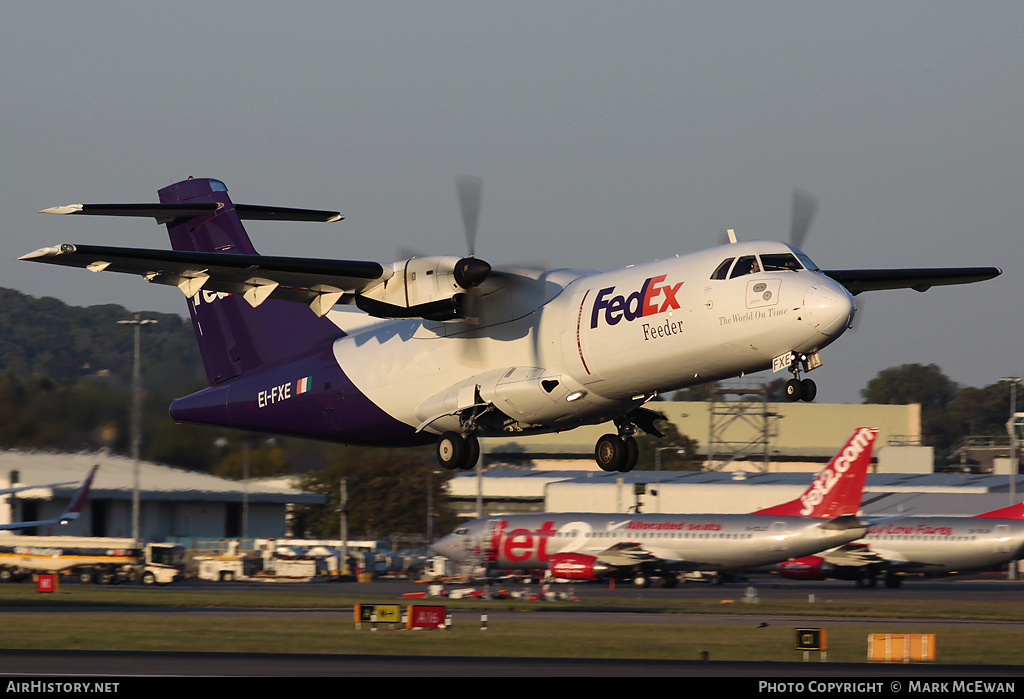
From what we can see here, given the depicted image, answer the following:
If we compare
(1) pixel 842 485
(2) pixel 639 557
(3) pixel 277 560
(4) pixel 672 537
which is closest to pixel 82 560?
(3) pixel 277 560

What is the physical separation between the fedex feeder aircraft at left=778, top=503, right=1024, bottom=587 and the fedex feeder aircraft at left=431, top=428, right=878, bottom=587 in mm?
2118

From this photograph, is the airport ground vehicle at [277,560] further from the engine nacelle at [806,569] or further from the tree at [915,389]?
the tree at [915,389]

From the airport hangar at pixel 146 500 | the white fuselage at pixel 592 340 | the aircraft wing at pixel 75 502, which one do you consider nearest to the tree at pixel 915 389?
the airport hangar at pixel 146 500

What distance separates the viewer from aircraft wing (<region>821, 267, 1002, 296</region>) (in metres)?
20.8

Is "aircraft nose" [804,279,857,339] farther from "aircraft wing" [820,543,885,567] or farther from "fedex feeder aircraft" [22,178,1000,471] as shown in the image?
"aircraft wing" [820,543,885,567]

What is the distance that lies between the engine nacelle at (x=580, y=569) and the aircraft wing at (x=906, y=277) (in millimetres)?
19732

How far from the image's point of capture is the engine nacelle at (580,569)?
39594mm

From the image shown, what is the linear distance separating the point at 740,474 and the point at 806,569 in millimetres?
19965

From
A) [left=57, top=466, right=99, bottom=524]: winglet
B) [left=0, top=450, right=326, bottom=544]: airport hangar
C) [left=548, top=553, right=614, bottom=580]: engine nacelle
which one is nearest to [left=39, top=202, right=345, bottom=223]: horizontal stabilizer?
[left=0, top=450, right=326, bottom=544]: airport hangar

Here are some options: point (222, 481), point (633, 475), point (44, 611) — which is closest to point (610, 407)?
point (44, 611)

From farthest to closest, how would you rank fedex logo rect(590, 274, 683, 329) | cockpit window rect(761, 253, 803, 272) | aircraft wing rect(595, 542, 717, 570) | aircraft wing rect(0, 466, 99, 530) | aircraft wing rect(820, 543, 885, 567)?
aircraft wing rect(820, 543, 885, 567) → aircraft wing rect(595, 542, 717, 570) → aircraft wing rect(0, 466, 99, 530) → fedex logo rect(590, 274, 683, 329) → cockpit window rect(761, 253, 803, 272)

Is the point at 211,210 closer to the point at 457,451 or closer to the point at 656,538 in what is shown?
the point at 457,451

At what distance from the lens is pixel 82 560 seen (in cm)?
4350
